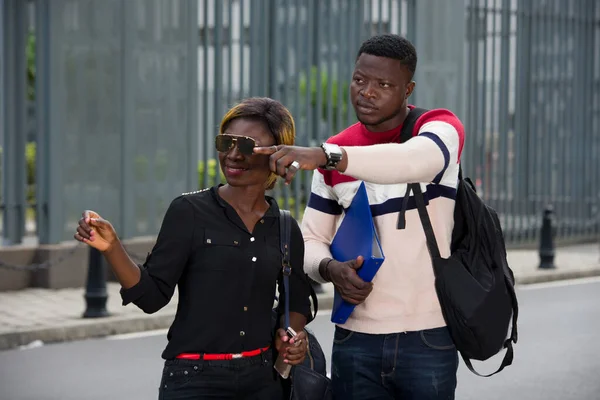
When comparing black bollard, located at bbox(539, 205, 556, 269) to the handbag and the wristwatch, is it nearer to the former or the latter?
the handbag

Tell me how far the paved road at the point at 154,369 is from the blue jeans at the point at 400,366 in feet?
13.2

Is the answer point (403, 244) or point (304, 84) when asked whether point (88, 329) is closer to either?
point (403, 244)

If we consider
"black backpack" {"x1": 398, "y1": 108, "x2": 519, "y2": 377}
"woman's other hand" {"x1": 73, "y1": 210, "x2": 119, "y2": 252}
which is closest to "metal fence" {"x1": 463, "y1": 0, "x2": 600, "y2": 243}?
"black backpack" {"x1": 398, "y1": 108, "x2": 519, "y2": 377}

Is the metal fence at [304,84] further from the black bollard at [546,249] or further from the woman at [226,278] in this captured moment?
the woman at [226,278]

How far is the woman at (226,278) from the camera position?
3.17 m

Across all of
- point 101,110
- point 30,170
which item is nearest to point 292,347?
point 101,110

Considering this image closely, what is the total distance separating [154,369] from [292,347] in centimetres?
516

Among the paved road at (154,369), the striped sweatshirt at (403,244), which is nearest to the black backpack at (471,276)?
the striped sweatshirt at (403,244)

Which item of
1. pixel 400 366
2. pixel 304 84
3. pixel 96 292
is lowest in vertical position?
pixel 96 292

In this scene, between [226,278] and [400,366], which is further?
[400,366]

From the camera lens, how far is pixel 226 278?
322cm

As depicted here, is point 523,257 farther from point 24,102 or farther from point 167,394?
point 167,394

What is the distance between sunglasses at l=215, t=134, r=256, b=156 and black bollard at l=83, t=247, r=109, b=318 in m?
7.05

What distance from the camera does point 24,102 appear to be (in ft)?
42.1
